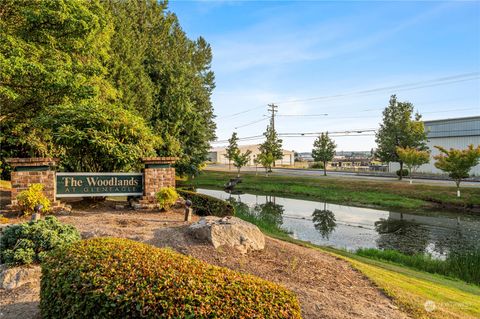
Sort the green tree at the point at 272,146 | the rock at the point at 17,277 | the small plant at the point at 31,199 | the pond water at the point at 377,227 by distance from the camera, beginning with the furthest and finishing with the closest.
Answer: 1. the green tree at the point at 272,146
2. the pond water at the point at 377,227
3. the small plant at the point at 31,199
4. the rock at the point at 17,277

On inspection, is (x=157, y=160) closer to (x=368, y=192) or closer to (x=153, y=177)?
(x=153, y=177)

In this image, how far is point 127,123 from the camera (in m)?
12.1

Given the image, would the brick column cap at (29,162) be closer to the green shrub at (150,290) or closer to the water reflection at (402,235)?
the green shrub at (150,290)

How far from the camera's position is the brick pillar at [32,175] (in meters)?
9.58

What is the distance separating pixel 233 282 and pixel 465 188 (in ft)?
94.3

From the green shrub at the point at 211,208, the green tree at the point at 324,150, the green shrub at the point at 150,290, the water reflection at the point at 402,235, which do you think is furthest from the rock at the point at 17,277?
the green tree at the point at 324,150

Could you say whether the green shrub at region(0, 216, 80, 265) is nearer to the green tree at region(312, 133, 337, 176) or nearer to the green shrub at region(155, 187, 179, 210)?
the green shrub at region(155, 187, 179, 210)

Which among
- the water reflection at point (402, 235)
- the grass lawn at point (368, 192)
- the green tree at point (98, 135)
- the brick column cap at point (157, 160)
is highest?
the green tree at point (98, 135)

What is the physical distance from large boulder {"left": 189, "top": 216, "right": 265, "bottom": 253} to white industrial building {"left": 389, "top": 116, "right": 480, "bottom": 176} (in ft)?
124

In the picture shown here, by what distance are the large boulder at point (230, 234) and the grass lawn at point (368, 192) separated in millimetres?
19678

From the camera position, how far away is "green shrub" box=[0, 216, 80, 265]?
5055 mm

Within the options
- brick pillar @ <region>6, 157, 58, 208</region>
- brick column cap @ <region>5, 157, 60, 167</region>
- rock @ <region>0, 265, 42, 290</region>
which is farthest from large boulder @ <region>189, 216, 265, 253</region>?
brick column cap @ <region>5, 157, 60, 167</region>

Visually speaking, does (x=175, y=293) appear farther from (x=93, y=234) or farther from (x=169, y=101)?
(x=169, y=101)

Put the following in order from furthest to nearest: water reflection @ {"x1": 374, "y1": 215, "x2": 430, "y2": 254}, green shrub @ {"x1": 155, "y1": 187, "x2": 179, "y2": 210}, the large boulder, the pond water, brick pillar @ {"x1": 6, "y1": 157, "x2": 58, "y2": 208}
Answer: the pond water < water reflection @ {"x1": 374, "y1": 215, "x2": 430, "y2": 254} < green shrub @ {"x1": 155, "y1": 187, "x2": 179, "y2": 210} < brick pillar @ {"x1": 6, "y1": 157, "x2": 58, "y2": 208} < the large boulder
